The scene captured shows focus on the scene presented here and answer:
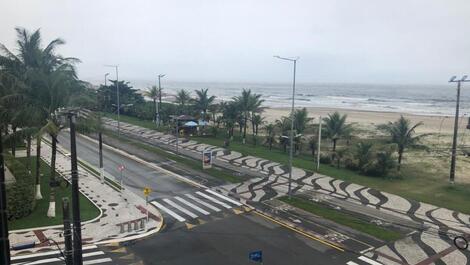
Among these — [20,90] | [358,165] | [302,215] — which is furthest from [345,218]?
[20,90]

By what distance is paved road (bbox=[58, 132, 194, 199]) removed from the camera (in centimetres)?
3397

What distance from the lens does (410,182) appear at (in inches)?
1481

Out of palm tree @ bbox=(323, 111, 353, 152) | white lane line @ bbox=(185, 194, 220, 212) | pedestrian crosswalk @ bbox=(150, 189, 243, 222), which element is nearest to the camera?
pedestrian crosswalk @ bbox=(150, 189, 243, 222)

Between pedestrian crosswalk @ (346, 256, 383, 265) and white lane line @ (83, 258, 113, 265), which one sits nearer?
white lane line @ (83, 258, 113, 265)

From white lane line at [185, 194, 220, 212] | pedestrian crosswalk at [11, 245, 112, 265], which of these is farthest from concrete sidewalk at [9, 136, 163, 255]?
white lane line at [185, 194, 220, 212]

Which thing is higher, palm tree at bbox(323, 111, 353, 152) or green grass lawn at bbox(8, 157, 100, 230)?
palm tree at bbox(323, 111, 353, 152)

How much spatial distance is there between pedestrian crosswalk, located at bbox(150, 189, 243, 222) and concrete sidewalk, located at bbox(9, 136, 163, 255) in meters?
1.10

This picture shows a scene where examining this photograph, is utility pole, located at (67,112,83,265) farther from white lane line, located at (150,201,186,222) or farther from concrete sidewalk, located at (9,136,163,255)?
white lane line, located at (150,201,186,222)

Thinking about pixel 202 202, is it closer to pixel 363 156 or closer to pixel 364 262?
pixel 364 262

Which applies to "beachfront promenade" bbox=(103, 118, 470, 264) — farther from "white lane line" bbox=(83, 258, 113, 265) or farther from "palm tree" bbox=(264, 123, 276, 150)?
"white lane line" bbox=(83, 258, 113, 265)

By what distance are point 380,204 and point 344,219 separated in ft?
17.3

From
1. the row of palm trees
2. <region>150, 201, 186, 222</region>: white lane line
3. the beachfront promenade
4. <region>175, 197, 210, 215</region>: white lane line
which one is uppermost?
the row of palm trees

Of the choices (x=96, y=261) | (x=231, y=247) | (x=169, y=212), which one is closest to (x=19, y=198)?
(x=96, y=261)

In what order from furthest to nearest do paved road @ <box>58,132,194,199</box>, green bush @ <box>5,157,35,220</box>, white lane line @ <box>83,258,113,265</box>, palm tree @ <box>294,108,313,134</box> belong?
palm tree @ <box>294,108,313,134</box> < paved road @ <box>58,132,194,199</box> < green bush @ <box>5,157,35,220</box> < white lane line @ <box>83,258,113,265</box>
